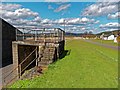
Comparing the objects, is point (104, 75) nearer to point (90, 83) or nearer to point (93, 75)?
point (93, 75)

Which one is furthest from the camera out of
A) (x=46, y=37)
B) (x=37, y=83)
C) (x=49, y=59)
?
(x=46, y=37)

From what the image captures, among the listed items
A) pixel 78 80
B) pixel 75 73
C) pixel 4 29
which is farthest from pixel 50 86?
pixel 4 29

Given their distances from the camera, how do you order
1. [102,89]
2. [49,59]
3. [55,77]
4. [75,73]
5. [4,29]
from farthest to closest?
[4,29]
[49,59]
[75,73]
[55,77]
[102,89]

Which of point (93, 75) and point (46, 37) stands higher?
point (46, 37)

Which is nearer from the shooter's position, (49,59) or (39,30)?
(49,59)

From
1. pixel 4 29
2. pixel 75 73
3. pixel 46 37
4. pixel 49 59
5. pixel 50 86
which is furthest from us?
pixel 4 29

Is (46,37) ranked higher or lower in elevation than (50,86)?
higher

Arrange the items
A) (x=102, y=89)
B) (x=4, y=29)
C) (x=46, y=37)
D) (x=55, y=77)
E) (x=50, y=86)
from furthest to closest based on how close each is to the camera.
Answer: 1. (x=4, y=29)
2. (x=46, y=37)
3. (x=55, y=77)
4. (x=50, y=86)
5. (x=102, y=89)

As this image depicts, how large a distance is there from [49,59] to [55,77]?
4061 millimetres

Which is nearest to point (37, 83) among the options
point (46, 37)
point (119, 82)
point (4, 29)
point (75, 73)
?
point (75, 73)

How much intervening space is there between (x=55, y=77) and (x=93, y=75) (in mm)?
2277

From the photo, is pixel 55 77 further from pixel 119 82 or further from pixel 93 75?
pixel 119 82

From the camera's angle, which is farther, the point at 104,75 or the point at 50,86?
the point at 104,75

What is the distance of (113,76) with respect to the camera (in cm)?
1264
